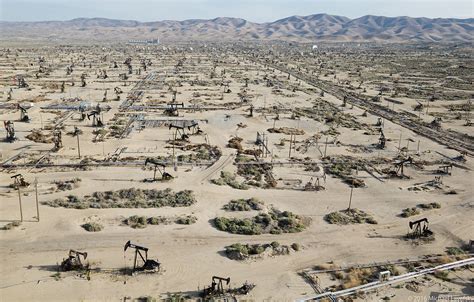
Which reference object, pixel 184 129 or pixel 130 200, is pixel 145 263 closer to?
pixel 130 200

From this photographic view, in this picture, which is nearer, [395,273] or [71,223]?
[395,273]

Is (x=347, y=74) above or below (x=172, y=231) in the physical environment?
above

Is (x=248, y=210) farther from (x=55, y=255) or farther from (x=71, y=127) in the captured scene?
(x=71, y=127)

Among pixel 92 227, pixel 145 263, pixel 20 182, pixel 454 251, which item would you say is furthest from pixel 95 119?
pixel 454 251

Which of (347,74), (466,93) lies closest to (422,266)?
(466,93)

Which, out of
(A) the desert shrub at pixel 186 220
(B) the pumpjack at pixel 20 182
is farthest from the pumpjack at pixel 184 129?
(A) the desert shrub at pixel 186 220

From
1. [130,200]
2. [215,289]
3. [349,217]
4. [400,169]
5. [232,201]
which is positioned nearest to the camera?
[215,289]

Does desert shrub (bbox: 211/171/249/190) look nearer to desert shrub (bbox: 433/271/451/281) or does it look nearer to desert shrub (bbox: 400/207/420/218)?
desert shrub (bbox: 400/207/420/218)
